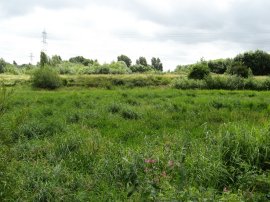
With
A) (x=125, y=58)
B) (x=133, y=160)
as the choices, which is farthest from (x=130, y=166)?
(x=125, y=58)

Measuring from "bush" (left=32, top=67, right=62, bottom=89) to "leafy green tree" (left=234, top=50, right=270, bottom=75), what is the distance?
26.3 meters

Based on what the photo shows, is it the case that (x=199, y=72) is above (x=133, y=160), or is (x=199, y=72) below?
above

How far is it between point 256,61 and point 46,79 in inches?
1169

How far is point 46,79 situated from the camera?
115 ft

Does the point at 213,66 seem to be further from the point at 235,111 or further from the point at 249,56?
the point at 235,111

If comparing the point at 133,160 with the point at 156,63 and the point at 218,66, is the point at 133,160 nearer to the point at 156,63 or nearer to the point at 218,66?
the point at 218,66

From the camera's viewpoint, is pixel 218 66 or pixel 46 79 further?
pixel 218 66

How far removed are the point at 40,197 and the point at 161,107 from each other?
10.2 meters

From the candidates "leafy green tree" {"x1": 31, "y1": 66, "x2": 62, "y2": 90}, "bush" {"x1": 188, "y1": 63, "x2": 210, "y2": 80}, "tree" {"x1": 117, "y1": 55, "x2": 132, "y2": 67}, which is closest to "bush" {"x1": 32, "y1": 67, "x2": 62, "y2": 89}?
"leafy green tree" {"x1": 31, "y1": 66, "x2": 62, "y2": 90}

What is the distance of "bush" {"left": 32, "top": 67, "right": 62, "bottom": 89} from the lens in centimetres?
3519

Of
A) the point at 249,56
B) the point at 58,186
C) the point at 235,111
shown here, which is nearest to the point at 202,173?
the point at 58,186

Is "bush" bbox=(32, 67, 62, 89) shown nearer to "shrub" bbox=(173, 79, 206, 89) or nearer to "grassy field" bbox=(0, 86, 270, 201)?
"shrub" bbox=(173, 79, 206, 89)

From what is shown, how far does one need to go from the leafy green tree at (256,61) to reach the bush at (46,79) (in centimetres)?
2633

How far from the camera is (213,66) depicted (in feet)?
176
